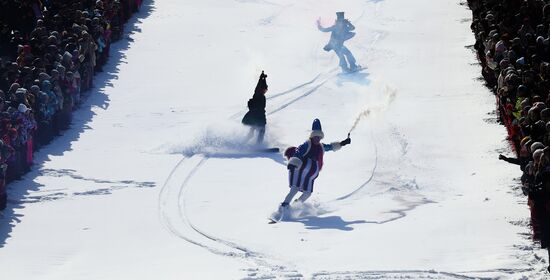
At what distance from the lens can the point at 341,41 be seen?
104ft

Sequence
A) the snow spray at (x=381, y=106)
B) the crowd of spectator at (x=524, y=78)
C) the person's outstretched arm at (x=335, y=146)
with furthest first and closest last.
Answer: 1. the snow spray at (x=381, y=106)
2. the person's outstretched arm at (x=335, y=146)
3. the crowd of spectator at (x=524, y=78)

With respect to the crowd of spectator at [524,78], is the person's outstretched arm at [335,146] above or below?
below

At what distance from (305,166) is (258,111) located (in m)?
4.68

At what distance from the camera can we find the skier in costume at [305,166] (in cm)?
2095

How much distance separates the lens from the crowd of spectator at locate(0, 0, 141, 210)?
22.9m

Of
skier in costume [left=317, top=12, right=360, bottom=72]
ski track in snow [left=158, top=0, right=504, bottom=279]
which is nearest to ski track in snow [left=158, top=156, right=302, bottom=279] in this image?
ski track in snow [left=158, top=0, right=504, bottom=279]

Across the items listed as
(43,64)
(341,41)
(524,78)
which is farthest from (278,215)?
(341,41)

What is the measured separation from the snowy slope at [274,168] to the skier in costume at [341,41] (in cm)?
40

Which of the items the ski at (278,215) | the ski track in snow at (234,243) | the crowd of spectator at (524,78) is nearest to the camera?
the ski track in snow at (234,243)

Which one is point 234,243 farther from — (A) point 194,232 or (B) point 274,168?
(B) point 274,168

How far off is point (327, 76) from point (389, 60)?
1.77 m

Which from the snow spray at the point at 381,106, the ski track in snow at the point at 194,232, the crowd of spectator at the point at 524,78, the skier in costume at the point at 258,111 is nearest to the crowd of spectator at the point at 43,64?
the ski track in snow at the point at 194,232

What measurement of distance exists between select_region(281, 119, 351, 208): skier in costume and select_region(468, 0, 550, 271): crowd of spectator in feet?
9.28

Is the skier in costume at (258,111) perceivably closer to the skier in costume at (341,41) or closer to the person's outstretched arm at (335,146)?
the person's outstretched arm at (335,146)
